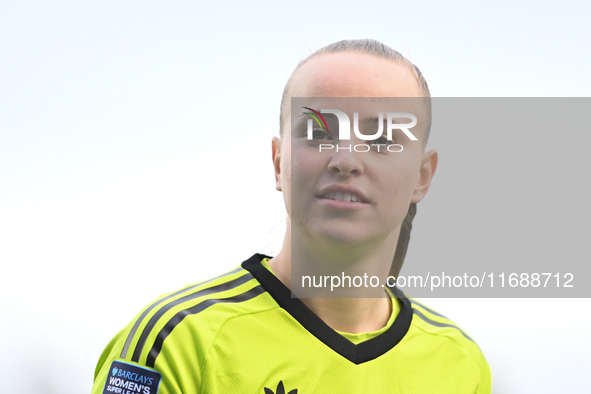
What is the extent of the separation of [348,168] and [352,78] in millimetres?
297

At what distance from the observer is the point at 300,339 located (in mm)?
1499

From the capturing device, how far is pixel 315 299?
62.2 inches

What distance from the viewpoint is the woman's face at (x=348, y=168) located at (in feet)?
4.68

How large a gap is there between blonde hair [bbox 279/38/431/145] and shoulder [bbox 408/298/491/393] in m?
0.68

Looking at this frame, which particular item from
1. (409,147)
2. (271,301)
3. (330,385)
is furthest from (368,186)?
(330,385)

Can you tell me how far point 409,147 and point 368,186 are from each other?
0.22 metres

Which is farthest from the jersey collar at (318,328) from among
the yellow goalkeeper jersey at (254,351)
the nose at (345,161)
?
the nose at (345,161)

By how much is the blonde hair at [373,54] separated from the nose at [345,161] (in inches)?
13.4

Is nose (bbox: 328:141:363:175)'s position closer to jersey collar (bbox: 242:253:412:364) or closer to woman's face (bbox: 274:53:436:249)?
woman's face (bbox: 274:53:436:249)

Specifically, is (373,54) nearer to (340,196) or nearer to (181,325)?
(340,196)

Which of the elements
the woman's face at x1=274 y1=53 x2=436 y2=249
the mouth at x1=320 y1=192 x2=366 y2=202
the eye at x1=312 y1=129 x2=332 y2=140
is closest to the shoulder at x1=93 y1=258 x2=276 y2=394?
the woman's face at x1=274 y1=53 x2=436 y2=249

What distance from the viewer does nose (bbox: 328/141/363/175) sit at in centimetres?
141

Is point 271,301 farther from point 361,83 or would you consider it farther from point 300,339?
point 361,83

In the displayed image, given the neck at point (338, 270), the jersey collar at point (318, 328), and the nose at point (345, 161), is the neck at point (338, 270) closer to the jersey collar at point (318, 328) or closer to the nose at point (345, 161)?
the jersey collar at point (318, 328)
